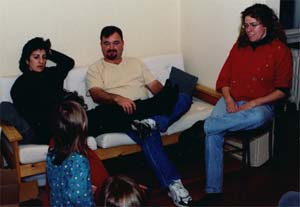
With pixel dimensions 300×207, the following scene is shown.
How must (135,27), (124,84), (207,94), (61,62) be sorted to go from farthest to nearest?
1. (135,27)
2. (207,94)
3. (124,84)
4. (61,62)

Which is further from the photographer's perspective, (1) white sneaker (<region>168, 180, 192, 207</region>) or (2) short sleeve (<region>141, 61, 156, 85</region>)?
(2) short sleeve (<region>141, 61, 156, 85</region>)

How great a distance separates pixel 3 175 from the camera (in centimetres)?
285

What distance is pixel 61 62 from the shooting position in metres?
3.62

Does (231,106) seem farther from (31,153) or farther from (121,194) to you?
(121,194)

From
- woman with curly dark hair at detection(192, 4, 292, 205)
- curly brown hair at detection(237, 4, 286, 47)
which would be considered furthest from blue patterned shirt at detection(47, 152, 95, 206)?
curly brown hair at detection(237, 4, 286, 47)

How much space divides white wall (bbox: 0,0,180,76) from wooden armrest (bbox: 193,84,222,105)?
0.55 metres

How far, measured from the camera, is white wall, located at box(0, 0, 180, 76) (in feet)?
12.0

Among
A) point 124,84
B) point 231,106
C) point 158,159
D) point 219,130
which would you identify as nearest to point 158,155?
point 158,159

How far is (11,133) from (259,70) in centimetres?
168

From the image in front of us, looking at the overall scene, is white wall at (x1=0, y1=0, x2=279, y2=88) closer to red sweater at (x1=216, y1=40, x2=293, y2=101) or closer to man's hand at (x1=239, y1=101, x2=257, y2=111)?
red sweater at (x1=216, y1=40, x2=293, y2=101)

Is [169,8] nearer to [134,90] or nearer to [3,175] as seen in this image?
[134,90]

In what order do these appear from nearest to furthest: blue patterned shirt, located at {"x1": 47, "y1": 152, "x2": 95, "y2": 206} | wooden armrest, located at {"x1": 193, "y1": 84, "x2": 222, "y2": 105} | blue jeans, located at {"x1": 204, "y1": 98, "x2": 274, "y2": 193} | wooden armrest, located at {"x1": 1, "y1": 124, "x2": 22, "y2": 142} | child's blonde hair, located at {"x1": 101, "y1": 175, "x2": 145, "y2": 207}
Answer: child's blonde hair, located at {"x1": 101, "y1": 175, "x2": 145, "y2": 207}, blue patterned shirt, located at {"x1": 47, "y1": 152, "x2": 95, "y2": 206}, wooden armrest, located at {"x1": 1, "y1": 124, "x2": 22, "y2": 142}, blue jeans, located at {"x1": 204, "y1": 98, "x2": 274, "y2": 193}, wooden armrest, located at {"x1": 193, "y1": 84, "x2": 222, "y2": 105}

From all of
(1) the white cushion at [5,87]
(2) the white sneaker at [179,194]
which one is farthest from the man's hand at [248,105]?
(1) the white cushion at [5,87]

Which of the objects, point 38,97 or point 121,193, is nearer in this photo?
point 121,193
